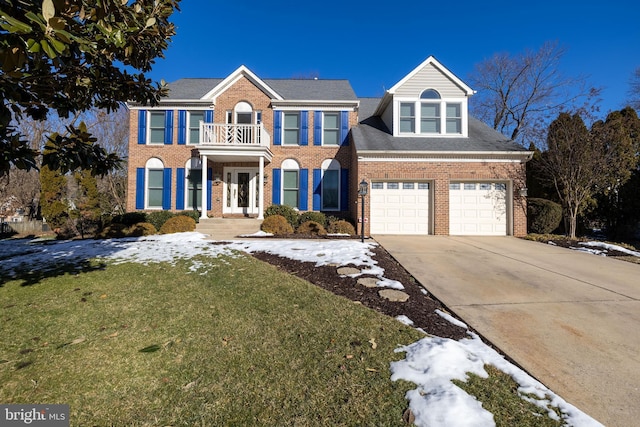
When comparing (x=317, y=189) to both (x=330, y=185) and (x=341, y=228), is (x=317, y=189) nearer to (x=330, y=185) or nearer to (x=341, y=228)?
(x=330, y=185)

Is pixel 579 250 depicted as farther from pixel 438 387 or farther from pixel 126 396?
pixel 126 396

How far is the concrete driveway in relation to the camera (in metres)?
2.30

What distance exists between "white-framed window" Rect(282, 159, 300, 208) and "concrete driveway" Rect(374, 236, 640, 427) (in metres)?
7.73

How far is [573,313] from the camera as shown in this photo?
369cm

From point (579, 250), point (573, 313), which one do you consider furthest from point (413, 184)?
point (573, 313)

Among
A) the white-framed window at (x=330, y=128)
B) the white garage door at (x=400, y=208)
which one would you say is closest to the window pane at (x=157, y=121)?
the white-framed window at (x=330, y=128)

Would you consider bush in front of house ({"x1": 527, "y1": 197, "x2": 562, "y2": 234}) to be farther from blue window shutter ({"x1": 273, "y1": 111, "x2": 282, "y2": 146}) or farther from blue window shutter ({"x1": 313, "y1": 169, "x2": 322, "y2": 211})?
blue window shutter ({"x1": 273, "y1": 111, "x2": 282, "y2": 146})

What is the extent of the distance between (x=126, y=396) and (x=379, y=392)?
1931 mm

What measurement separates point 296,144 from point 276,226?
5110 millimetres

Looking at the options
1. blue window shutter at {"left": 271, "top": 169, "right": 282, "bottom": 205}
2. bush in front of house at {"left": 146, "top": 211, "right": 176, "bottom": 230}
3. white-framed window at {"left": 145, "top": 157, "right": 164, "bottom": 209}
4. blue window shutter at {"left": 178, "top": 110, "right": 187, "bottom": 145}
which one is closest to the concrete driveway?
blue window shutter at {"left": 271, "top": 169, "right": 282, "bottom": 205}

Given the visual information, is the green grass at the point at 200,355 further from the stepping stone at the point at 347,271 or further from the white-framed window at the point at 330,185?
the white-framed window at the point at 330,185

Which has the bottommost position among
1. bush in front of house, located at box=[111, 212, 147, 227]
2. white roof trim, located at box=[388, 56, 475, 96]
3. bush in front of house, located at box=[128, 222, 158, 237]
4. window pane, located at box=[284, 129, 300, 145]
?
bush in front of house, located at box=[128, 222, 158, 237]

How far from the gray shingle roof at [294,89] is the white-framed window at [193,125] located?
0.86m

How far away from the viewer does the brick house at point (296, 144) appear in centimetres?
1166
